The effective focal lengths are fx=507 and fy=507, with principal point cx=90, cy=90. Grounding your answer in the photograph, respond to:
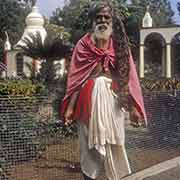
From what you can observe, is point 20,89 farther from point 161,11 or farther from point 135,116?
point 161,11

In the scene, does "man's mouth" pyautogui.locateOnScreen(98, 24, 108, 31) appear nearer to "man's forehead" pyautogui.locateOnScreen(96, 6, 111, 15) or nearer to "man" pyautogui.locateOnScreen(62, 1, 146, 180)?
"man" pyautogui.locateOnScreen(62, 1, 146, 180)

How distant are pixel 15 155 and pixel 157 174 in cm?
228

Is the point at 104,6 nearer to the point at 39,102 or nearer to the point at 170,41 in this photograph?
the point at 39,102

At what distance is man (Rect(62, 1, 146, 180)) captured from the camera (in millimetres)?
4500

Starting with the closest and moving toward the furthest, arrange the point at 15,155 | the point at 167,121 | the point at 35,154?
the point at 15,155 < the point at 35,154 < the point at 167,121

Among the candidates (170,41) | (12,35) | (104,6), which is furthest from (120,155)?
(12,35)

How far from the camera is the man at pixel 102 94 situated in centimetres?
450

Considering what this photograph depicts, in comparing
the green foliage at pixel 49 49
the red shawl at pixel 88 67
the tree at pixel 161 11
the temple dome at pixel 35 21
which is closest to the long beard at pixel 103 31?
the red shawl at pixel 88 67

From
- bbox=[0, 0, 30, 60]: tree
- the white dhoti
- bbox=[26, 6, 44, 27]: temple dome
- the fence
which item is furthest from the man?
bbox=[0, 0, 30, 60]: tree

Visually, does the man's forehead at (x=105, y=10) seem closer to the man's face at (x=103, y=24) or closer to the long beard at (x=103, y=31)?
the man's face at (x=103, y=24)

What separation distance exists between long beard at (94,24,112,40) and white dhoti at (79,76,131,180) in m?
0.36

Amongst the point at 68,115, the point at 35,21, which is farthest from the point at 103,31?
the point at 35,21

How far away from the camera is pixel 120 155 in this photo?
4648mm

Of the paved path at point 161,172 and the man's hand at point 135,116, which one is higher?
the man's hand at point 135,116
